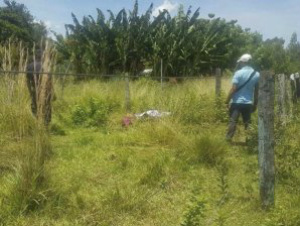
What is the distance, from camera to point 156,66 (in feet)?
64.0

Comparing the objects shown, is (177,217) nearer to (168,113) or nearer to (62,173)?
(62,173)

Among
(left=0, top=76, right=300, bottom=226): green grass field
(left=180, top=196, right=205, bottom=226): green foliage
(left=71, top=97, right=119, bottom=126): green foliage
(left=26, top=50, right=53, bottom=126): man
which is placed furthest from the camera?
(left=71, top=97, right=119, bottom=126): green foliage

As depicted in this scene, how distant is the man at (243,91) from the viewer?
7.19 meters

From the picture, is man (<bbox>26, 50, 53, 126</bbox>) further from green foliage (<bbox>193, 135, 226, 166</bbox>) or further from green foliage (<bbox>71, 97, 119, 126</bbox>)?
green foliage (<bbox>71, 97, 119, 126</bbox>)

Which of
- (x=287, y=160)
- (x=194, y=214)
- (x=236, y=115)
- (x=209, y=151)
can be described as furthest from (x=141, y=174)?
(x=236, y=115)

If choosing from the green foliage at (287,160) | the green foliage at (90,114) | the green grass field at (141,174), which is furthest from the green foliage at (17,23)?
the green foliage at (287,160)

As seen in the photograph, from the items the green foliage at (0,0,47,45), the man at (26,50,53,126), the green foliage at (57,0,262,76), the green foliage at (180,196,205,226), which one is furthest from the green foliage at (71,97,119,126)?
the green foliage at (0,0,47,45)

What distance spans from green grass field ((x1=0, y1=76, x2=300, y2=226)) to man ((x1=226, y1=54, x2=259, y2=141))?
36 cm

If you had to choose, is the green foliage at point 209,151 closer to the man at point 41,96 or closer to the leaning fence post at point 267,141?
the leaning fence post at point 267,141

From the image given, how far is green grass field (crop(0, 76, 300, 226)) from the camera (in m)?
4.05

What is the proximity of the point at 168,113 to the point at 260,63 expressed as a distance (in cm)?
1674

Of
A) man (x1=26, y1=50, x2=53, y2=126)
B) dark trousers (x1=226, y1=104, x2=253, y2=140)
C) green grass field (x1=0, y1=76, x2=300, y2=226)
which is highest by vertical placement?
man (x1=26, y1=50, x2=53, y2=126)

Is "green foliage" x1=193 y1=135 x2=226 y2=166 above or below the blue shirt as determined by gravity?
below

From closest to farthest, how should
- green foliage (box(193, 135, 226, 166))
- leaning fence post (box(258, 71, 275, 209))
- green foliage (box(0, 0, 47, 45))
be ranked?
leaning fence post (box(258, 71, 275, 209)) < green foliage (box(193, 135, 226, 166)) < green foliage (box(0, 0, 47, 45))
